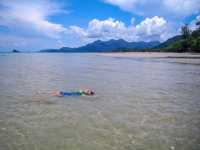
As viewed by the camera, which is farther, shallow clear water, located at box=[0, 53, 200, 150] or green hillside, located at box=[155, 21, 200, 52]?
green hillside, located at box=[155, 21, 200, 52]

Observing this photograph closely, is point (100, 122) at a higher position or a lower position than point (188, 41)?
lower

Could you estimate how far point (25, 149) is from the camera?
5.25m

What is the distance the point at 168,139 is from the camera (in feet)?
19.3

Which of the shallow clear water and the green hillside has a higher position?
the green hillside

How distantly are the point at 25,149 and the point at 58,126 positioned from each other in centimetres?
162

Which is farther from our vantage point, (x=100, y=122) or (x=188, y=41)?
(x=188, y=41)

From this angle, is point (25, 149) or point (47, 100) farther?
point (47, 100)

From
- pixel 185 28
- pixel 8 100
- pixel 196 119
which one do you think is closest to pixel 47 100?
pixel 8 100

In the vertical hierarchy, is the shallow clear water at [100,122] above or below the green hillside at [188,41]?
below

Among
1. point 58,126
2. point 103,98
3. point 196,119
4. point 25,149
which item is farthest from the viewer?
point 103,98

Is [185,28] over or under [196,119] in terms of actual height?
over

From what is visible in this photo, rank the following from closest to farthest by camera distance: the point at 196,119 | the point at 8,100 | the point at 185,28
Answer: the point at 196,119 < the point at 8,100 < the point at 185,28

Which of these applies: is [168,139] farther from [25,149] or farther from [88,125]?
[25,149]

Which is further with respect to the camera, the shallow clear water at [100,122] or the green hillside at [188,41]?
the green hillside at [188,41]
